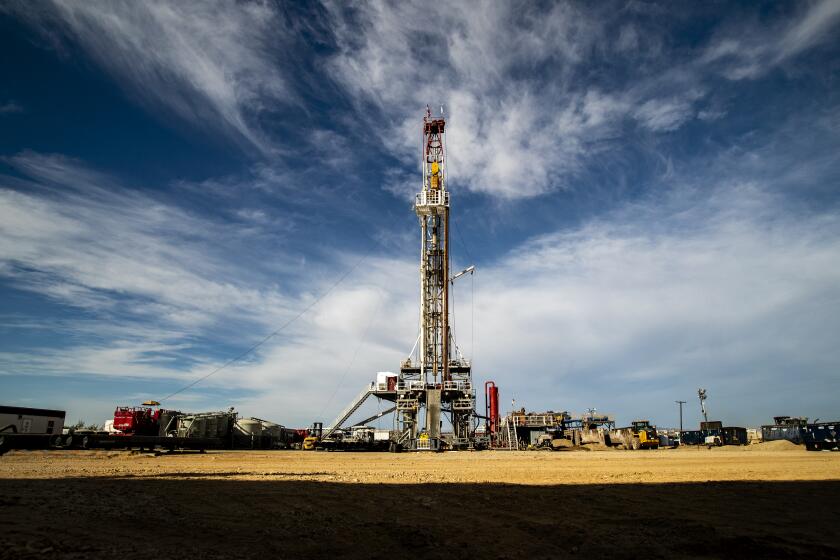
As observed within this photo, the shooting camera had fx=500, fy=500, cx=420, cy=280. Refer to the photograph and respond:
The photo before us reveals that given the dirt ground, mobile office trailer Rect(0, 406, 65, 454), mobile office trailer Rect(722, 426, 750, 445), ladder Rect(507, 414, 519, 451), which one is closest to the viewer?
the dirt ground

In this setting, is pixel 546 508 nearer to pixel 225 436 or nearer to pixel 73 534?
pixel 73 534

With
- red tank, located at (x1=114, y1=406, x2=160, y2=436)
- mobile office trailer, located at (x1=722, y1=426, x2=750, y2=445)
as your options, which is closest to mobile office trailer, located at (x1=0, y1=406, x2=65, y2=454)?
red tank, located at (x1=114, y1=406, x2=160, y2=436)

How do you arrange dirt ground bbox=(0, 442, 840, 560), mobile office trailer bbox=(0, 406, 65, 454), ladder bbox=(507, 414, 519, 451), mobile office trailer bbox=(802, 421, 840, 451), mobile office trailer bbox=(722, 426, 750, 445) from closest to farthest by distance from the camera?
dirt ground bbox=(0, 442, 840, 560) < mobile office trailer bbox=(0, 406, 65, 454) < mobile office trailer bbox=(802, 421, 840, 451) < ladder bbox=(507, 414, 519, 451) < mobile office trailer bbox=(722, 426, 750, 445)

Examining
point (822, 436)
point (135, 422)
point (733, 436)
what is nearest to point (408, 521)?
point (135, 422)

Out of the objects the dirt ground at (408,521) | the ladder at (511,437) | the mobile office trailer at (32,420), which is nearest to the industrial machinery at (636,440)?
the ladder at (511,437)

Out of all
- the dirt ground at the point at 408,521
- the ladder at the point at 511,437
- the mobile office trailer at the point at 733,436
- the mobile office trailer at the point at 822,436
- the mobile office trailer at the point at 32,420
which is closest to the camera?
the dirt ground at the point at 408,521

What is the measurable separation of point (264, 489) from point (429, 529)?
17.5ft

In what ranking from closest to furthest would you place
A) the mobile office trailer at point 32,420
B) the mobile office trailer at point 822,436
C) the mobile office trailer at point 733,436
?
1. the mobile office trailer at point 32,420
2. the mobile office trailer at point 822,436
3. the mobile office trailer at point 733,436

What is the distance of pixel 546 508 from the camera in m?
9.45

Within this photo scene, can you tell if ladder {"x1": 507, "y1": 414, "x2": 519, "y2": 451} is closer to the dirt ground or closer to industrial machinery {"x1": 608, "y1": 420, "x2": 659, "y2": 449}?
industrial machinery {"x1": 608, "y1": 420, "x2": 659, "y2": 449}

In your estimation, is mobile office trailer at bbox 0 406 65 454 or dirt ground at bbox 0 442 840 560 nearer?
dirt ground at bbox 0 442 840 560

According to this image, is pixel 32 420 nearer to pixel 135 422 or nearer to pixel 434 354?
pixel 135 422

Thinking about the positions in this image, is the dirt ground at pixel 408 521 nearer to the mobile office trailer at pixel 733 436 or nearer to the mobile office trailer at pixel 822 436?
the mobile office trailer at pixel 822 436

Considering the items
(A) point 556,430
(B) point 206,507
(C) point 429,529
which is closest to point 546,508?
(C) point 429,529
